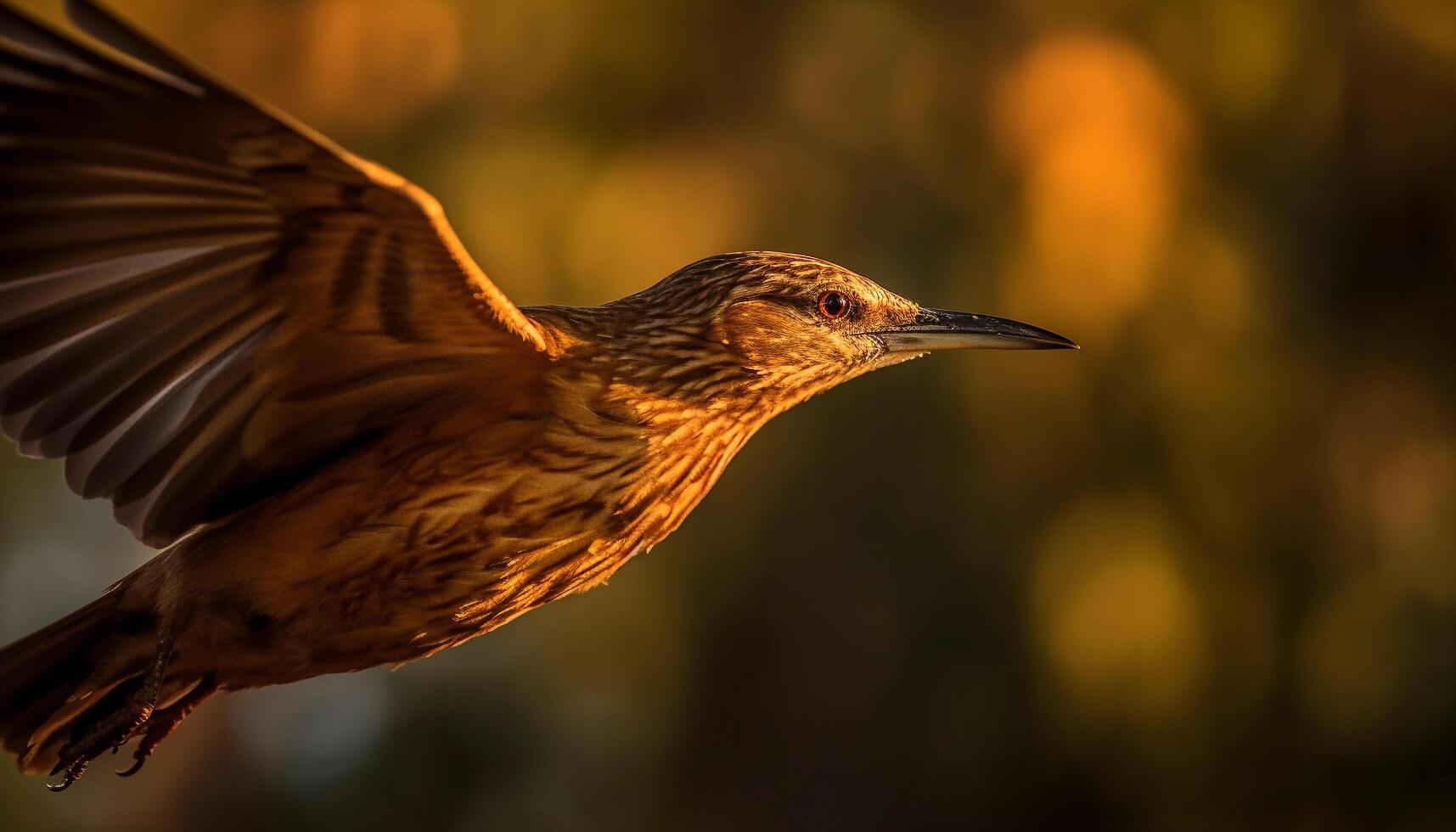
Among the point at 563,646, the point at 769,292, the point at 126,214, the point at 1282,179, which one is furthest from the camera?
the point at 1282,179

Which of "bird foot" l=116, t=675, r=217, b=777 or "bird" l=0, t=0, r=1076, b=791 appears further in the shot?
"bird foot" l=116, t=675, r=217, b=777

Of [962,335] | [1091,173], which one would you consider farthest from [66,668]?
[1091,173]

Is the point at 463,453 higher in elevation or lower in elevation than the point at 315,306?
lower

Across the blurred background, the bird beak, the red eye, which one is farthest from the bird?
the blurred background

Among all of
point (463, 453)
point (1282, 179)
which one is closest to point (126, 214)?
point (463, 453)

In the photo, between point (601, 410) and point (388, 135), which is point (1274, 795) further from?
point (601, 410)

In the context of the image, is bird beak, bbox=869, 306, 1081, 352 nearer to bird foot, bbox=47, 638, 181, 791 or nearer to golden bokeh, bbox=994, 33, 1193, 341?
bird foot, bbox=47, 638, 181, 791

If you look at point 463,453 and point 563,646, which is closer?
point 463,453
